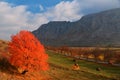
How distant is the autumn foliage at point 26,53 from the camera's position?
292 feet

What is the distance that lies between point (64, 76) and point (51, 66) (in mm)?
12083

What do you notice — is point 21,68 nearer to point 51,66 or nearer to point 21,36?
point 21,36

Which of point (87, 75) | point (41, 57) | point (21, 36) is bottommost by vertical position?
point (87, 75)

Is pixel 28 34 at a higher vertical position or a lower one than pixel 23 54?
higher

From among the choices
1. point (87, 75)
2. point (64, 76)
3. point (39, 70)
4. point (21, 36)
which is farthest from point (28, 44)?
point (87, 75)

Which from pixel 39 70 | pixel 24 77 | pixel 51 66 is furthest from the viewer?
pixel 51 66

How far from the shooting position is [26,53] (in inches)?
3536

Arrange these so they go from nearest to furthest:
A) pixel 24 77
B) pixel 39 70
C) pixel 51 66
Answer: pixel 24 77 → pixel 39 70 → pixel 51 66

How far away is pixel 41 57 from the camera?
302 ft

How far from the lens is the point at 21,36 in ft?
306

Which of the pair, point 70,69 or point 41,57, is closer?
point 41,57

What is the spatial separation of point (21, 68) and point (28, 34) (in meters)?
10.9

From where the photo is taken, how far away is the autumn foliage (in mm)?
89000

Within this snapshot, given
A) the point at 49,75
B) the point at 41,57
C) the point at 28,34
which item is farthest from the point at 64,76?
the point at 28,34
